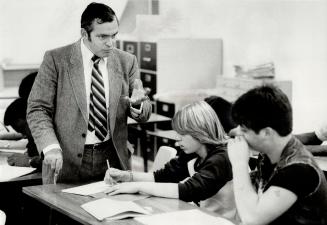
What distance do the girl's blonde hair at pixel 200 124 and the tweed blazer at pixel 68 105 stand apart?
30 cm

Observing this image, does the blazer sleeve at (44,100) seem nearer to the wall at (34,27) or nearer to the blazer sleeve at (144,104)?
the blazer sleeve at (144,104)

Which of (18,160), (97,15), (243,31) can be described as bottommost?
(18,160)

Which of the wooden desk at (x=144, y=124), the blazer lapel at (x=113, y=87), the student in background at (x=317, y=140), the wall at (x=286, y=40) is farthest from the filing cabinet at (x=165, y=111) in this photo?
the blazer lapel at (x=113, y=87)

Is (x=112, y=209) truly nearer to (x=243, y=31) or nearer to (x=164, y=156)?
(x=164, y=156)

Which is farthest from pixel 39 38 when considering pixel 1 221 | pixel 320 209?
pixel 320 209

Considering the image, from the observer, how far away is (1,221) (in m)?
1.90

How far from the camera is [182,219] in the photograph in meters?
2.07

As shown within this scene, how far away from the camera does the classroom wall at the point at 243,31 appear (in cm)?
503

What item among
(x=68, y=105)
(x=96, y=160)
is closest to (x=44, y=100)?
(x=68, y=105)

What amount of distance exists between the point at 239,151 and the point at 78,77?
1103mm

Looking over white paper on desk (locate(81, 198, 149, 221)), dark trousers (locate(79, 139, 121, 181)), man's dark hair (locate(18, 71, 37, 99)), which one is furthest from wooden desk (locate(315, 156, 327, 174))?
man's dark hair (locate(18, 71, 37, 99))

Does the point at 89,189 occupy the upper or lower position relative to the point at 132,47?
lower

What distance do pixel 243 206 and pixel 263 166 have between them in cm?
18

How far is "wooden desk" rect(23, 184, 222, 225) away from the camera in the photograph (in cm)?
211
